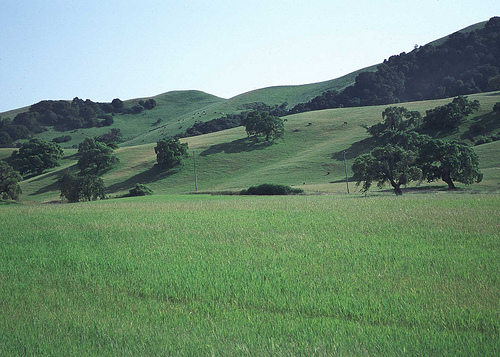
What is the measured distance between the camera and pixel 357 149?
9719 centimetres

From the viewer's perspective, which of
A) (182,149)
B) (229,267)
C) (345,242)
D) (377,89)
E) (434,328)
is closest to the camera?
(434,328)

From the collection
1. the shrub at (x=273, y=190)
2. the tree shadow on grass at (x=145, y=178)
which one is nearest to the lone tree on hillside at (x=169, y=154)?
the tree shadow on grass at (x=145, y=178)

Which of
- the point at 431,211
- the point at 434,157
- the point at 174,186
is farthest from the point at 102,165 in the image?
the point at 431,211

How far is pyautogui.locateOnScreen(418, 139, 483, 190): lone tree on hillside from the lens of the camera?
5181 centimetres

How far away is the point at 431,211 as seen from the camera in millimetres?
20078

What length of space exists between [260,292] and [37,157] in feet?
397

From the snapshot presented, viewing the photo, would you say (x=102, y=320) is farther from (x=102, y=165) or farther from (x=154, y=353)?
(x=102, y=165)

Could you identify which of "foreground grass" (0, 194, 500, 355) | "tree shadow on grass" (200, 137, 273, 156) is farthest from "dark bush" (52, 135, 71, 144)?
"foreground grass" (0, 194, 500, 355)

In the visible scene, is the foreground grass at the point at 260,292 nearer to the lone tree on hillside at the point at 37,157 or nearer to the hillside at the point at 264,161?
the hillside at the point at 264,161

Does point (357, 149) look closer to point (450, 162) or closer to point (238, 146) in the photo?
point (238, 146)

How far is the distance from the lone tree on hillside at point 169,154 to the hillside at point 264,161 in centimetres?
263

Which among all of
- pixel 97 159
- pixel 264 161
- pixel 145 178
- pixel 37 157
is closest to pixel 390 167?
pixel 264 161

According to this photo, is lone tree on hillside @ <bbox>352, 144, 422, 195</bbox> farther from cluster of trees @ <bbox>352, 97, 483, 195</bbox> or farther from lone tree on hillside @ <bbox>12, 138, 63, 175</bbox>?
lone tree on hillside @ <bbox>12, 138, 63, 175</bbox>

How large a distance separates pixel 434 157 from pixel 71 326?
176 feet
